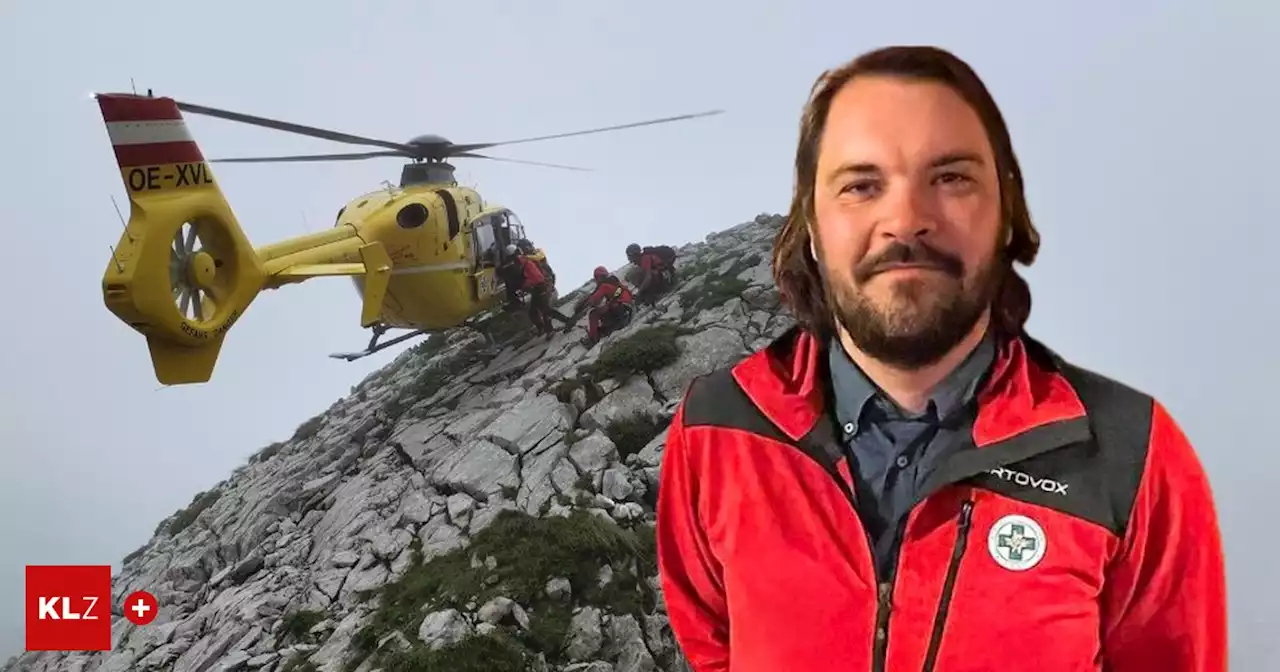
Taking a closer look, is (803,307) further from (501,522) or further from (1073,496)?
(501,522)

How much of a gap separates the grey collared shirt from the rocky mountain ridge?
503 centimetres

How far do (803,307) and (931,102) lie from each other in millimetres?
648

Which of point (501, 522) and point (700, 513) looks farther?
point (501, 522)

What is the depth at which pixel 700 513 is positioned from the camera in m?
1.99

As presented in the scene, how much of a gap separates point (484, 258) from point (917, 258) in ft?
40.6

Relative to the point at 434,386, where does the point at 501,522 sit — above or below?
below

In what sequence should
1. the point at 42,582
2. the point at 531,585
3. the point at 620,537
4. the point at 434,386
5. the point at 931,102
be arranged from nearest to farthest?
the point at 931,102 < the point at 42,582 < the point at 531,585 < the point at 620,537 < the point at 434,386

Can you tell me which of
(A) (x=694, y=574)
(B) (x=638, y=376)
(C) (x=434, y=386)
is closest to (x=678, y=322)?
(B) (x=638, y=376)

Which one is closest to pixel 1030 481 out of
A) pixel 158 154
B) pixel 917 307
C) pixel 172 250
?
pixel 917 307

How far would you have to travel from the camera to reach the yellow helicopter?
7.28 m

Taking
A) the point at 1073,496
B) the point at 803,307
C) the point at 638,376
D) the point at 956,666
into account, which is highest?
the point at 638,376

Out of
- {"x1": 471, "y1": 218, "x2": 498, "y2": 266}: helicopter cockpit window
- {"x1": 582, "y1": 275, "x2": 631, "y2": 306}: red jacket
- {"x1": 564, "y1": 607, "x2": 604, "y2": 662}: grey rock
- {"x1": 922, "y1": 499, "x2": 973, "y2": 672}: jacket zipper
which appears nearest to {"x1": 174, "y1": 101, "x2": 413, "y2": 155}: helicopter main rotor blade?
{"x1": 471, "y1": 218, "x2": 498, "y2": 266}: helicopter cockpit window

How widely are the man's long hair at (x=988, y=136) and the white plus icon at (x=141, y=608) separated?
10723 millimetres

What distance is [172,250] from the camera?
7629mm
